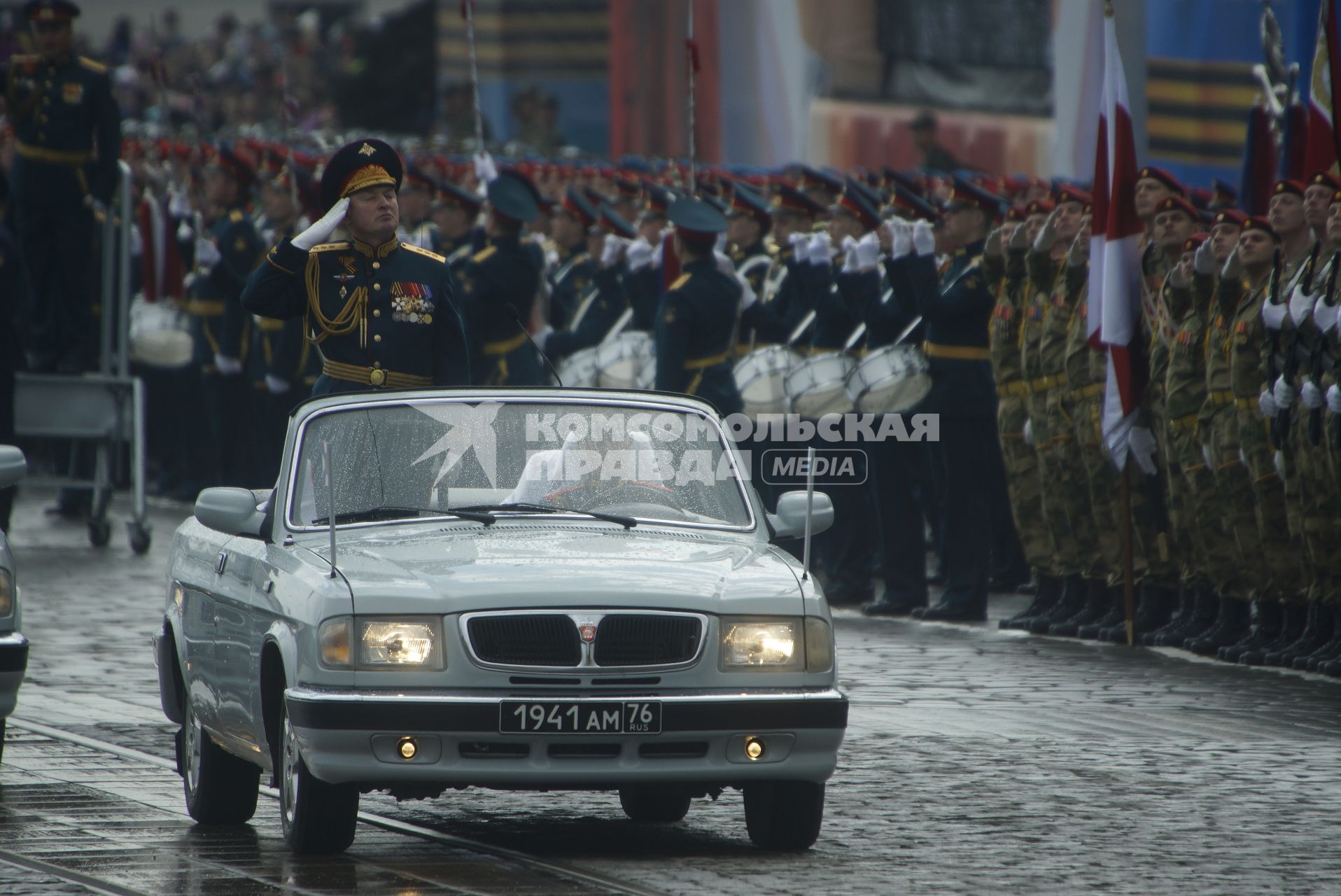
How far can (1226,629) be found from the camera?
48.9 feet

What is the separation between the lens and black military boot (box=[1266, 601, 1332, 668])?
14242 mm

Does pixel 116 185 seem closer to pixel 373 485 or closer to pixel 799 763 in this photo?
pixel 373 485

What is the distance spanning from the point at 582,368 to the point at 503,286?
142 centimetres

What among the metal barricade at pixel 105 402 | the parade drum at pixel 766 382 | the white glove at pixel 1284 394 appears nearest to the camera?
the white glove at pixel 1284 394

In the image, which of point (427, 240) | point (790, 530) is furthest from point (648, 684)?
point (427, 240)

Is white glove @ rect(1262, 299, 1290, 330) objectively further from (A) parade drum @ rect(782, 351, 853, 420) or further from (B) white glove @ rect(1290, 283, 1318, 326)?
(A) parade drum @ rect(782, 351, 853, 420)

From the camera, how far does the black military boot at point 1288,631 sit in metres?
14.4

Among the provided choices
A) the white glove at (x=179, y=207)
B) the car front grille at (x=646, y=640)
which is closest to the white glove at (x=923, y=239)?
the car front grille at (x=646, y=640)

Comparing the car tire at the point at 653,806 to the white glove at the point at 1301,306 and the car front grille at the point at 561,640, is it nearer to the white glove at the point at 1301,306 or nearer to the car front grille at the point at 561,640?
the car front grille at the point at 561,640

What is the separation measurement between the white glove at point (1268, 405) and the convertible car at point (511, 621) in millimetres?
4823

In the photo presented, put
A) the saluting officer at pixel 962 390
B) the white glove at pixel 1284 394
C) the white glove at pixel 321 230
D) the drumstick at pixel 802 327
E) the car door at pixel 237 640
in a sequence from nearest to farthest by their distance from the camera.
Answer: the car door at pixel 237 640, the white glove at pixel 321 230, the white glove at pixel 1284 394, the saluting officer at pixel 962 390, the drumstick at pixel 802 327

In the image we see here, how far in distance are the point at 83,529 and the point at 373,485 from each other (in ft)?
44.1

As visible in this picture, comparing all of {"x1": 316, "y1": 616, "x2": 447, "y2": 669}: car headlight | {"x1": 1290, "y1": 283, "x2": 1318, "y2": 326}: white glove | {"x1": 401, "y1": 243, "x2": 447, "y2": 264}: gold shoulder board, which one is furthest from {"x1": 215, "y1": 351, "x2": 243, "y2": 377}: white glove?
{"x1": 316, "y1": 616, "x2": 447, "y2": 669}: car headlight

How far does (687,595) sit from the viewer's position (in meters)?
8.59
